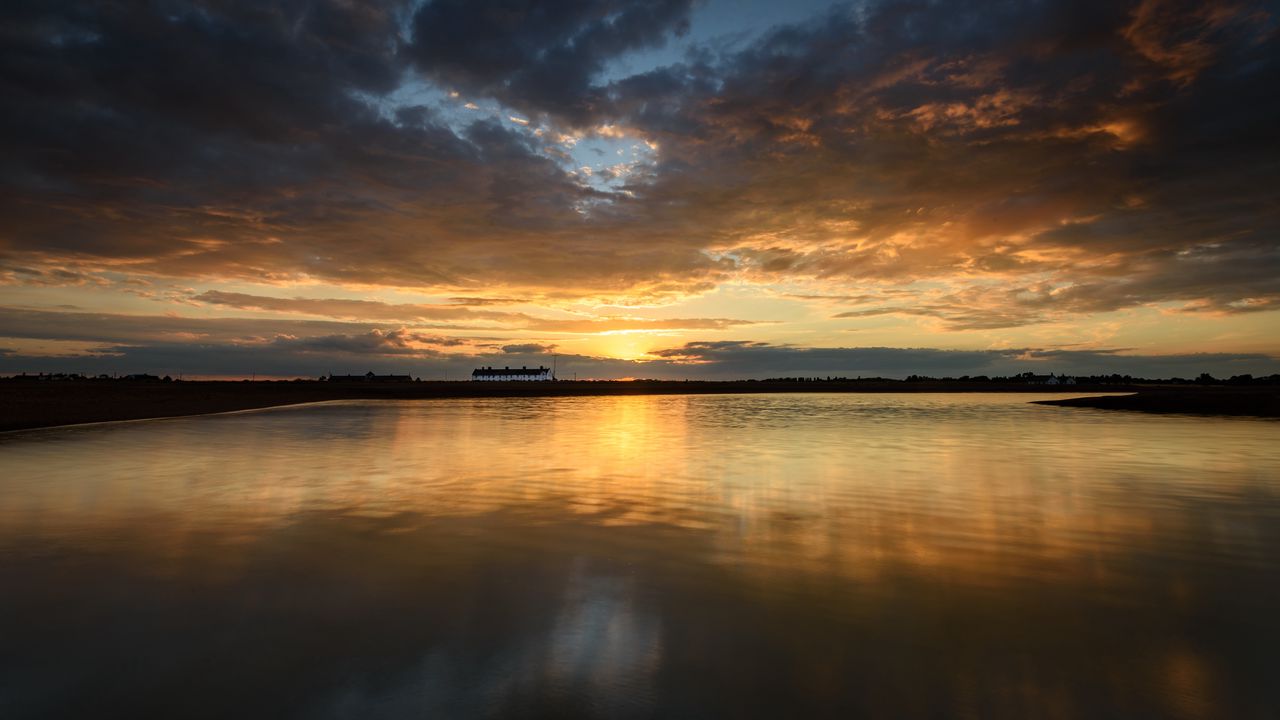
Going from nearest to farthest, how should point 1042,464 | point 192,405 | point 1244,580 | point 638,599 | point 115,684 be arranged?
point 115,684 → point 638,599 → point 1244,580 → point 1042,464 → point 192,405

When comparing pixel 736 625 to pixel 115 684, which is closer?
pixel 115 684

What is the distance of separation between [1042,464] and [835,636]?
65.7 ft

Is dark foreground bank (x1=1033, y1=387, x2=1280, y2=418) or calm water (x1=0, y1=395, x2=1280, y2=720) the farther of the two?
dark foreground bank (x1=1033, y1=387, x2=1280, y2=418)

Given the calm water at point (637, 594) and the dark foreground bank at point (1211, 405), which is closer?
the calm water at point (637, 594)

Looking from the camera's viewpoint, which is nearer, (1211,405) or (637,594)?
(637,594)

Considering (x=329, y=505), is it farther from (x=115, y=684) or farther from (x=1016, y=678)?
(x=1016, y=678)

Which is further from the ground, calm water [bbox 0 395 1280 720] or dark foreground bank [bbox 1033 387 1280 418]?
dark foreground bank [bbox 1033 387 1280 418]

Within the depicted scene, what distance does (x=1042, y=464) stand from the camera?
23438mm

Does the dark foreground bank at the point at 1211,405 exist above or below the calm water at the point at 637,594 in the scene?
above

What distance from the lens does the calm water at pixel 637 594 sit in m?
6.11

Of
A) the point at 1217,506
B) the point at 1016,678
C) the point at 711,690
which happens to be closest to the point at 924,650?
the point at 1016,678

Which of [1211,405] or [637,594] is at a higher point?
[1211,405]

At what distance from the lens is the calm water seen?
241 inches

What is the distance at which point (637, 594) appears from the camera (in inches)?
355
